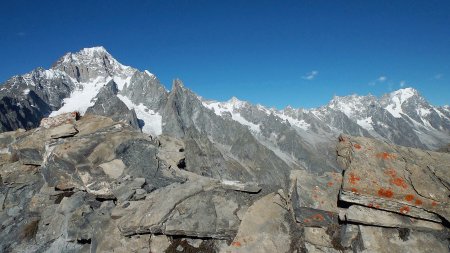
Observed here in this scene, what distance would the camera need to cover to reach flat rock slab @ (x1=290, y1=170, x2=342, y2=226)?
43.9 ft

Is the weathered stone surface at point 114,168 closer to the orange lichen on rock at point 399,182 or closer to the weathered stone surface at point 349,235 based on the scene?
the weathered stone surface at point 349,235

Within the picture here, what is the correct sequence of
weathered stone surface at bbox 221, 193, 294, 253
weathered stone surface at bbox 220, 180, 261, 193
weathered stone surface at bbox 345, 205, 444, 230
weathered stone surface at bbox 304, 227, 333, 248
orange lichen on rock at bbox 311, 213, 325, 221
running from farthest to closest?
weathered stone surface at bbox 220, 180, 261, 193
orange lichen on rock at bbox 311, 213, 325, 221
weathered stone surface at bbox 221, 193, 294, 253
weathered stone surface at bbox 304, 227, 333, 248
weathered stone surface at bbox 345, 205, 444, 230

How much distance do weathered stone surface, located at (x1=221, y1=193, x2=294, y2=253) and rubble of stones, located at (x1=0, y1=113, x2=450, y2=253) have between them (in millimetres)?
41

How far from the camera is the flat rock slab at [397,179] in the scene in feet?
38.5

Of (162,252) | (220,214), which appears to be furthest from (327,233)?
(162,252)

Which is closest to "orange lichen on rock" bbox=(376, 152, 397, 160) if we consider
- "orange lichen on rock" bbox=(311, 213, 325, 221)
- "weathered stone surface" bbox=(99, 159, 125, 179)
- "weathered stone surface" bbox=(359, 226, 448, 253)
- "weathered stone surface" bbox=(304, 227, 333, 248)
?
"weathered stone surface" bbox=(359, 226, 448, 253)

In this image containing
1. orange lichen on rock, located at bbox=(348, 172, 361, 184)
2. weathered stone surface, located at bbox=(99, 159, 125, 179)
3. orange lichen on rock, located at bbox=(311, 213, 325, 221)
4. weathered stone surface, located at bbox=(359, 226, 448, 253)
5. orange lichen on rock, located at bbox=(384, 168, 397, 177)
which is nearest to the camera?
weathered stone surface, located at bbox=(359, 226, 448, 253)

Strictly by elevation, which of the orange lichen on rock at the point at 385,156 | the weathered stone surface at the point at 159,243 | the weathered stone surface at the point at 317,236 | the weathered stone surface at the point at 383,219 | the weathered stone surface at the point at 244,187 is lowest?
the weathered stone surface at the point at 159,243

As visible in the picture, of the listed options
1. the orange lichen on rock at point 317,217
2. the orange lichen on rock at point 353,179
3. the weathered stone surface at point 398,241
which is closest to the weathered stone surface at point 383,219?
the weathered stone surface at point 398,241

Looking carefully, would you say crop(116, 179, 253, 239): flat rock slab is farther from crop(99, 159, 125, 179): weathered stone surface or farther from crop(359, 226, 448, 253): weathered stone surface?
crop(359, 226, 448, 253): weathered stone surface

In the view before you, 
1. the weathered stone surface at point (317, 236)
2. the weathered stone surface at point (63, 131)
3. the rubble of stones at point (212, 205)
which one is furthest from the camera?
the weathered stone surface at point (63, 131)

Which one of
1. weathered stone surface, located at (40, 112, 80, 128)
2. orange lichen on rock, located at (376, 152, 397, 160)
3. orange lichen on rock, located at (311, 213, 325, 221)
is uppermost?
weathered stone surface, located at (40, 112, 80, 128)

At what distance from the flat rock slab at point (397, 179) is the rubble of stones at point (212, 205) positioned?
0.12 feet

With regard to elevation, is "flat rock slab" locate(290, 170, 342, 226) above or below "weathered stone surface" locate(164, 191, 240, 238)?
above
